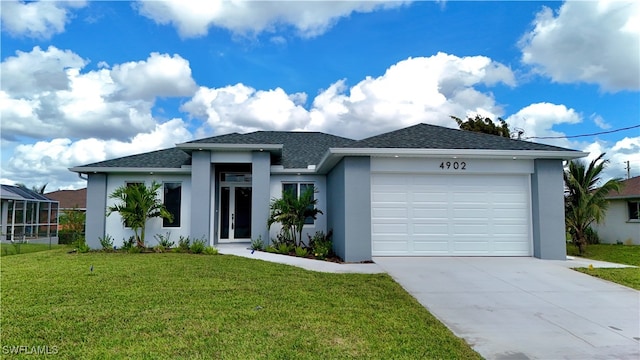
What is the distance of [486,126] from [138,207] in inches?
884

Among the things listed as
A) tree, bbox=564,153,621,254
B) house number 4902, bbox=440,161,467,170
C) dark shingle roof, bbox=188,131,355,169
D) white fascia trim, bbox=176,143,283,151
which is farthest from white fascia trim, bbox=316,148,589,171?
tree, bbox=564,153,621,254

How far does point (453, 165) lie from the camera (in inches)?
413

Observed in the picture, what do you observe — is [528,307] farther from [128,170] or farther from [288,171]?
[128,170]

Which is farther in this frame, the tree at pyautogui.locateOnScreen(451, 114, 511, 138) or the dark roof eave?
the tree at pyautogui.locateOnScreen(451, 114, 511, 138)

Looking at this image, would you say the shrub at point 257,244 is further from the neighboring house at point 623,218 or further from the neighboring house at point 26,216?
the neighboring house at point 623,218

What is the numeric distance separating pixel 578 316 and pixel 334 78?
15.1 meters

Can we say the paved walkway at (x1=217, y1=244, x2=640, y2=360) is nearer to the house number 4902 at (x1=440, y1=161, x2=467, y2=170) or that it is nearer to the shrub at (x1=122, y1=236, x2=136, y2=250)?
the house number 4902 at (x1=440, y1=161, x2=467, y2=170)

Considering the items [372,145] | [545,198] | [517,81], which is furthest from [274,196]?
[517,81]

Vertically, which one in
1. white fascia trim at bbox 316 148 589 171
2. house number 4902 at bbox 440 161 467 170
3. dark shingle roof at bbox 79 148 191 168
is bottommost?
house number 4902 at bbox 440 161 467 170

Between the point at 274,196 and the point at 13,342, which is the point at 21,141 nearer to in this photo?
the point at 274,196

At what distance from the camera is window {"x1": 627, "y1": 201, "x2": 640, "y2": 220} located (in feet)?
56.6

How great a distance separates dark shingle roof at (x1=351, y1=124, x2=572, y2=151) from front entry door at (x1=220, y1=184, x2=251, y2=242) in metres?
6.35

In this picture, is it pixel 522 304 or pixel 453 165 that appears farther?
pixel 453 165

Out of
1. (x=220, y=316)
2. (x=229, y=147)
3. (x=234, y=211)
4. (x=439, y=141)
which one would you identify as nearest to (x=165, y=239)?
(x=234, y=211)
